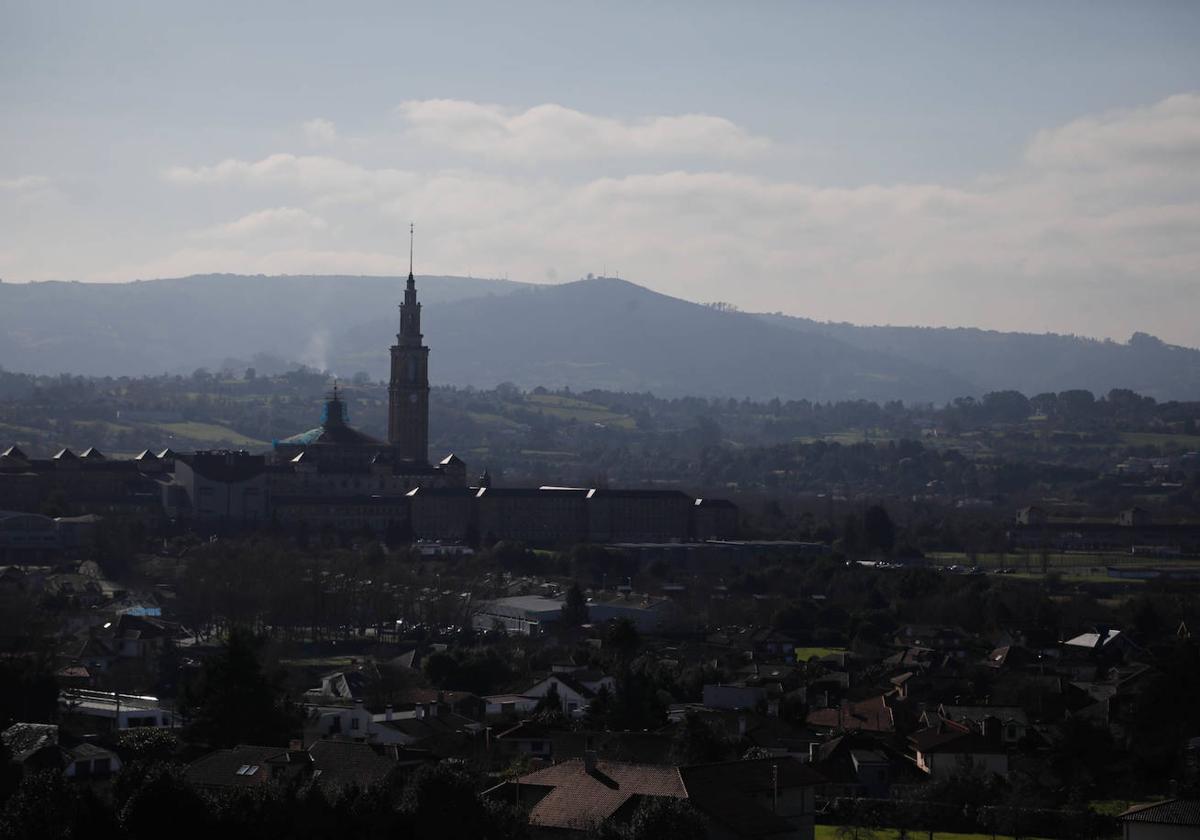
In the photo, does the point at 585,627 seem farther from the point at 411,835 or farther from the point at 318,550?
the point at 411,835

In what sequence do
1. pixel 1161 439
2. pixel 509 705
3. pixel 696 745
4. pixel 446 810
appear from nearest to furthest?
pixel 446 810 → pixel 696 745 → pixel 509 705 → pixel 1161 439

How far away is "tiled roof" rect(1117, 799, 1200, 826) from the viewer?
30.0m

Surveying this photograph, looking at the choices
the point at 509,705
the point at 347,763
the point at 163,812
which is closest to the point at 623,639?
the point at 509,705

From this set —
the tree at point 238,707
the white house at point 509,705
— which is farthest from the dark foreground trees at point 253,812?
the white house at point 509,705

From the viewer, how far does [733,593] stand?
66312 millimetres

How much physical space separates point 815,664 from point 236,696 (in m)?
19.2

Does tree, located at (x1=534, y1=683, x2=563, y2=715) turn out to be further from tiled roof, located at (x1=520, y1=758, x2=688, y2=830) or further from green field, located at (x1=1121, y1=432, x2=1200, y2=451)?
green field, located at (x1=1121, y1=432, x2=1200, y2=451)

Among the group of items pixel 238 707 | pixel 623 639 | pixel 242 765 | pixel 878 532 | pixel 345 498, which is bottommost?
pixel 878 532

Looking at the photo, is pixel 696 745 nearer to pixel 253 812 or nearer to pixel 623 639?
pixel 253 812

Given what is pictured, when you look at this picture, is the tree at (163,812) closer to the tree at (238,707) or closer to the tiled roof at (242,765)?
the tiled roof at (242,765)

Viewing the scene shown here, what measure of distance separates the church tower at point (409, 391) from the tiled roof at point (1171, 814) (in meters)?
60.3

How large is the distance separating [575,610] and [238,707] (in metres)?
25.0

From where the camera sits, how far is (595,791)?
1057 inches

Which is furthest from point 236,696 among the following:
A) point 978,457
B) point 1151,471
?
point 978,457
